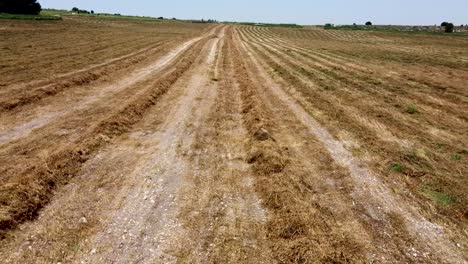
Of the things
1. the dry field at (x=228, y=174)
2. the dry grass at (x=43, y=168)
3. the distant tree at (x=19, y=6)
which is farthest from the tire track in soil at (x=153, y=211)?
the distant tree at (x=19, y=6)

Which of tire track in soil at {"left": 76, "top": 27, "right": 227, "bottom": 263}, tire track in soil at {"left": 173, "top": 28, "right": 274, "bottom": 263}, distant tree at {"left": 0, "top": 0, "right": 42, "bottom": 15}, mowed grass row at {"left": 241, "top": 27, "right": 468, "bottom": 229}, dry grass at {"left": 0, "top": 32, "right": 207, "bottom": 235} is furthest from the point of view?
distant tree at {"left": 0, "top": 0, "right": 42, "bottom": 15}

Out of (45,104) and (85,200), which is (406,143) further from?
(45,104)

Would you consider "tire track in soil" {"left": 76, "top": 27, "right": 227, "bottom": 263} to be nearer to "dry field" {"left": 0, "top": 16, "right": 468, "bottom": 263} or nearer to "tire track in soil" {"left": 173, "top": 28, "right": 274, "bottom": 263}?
"dry field" {"left": 0, "top": 16, "right": 468, "bottom": 263}

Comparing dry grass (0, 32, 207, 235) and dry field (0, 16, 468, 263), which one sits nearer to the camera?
dry field (0, 16, 468, 263)

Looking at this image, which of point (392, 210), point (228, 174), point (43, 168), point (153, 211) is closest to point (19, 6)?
point (43, 168)

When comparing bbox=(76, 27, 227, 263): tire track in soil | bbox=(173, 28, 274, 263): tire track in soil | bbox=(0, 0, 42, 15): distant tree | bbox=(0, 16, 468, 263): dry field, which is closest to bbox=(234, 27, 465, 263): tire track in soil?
bbox=(0, 16, 468, 263): dry field

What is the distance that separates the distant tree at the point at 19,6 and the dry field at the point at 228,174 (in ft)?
230

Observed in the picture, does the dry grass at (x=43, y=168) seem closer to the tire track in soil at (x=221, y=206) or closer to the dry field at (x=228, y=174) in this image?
the dry field at (x=228, y=174)

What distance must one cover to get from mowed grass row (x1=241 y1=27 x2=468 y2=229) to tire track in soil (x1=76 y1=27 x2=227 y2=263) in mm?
5344

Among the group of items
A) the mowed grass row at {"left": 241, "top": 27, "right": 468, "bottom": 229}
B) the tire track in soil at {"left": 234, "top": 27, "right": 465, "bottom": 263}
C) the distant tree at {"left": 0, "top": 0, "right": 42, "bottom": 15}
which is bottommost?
the tire track in soil at {"left": 234, "top": 27, "right": 465, "bottom": 263}

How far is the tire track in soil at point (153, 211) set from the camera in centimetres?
597

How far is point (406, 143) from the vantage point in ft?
38.4

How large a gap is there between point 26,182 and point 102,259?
10.5ft

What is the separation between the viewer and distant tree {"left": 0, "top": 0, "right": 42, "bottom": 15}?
2953 inches
